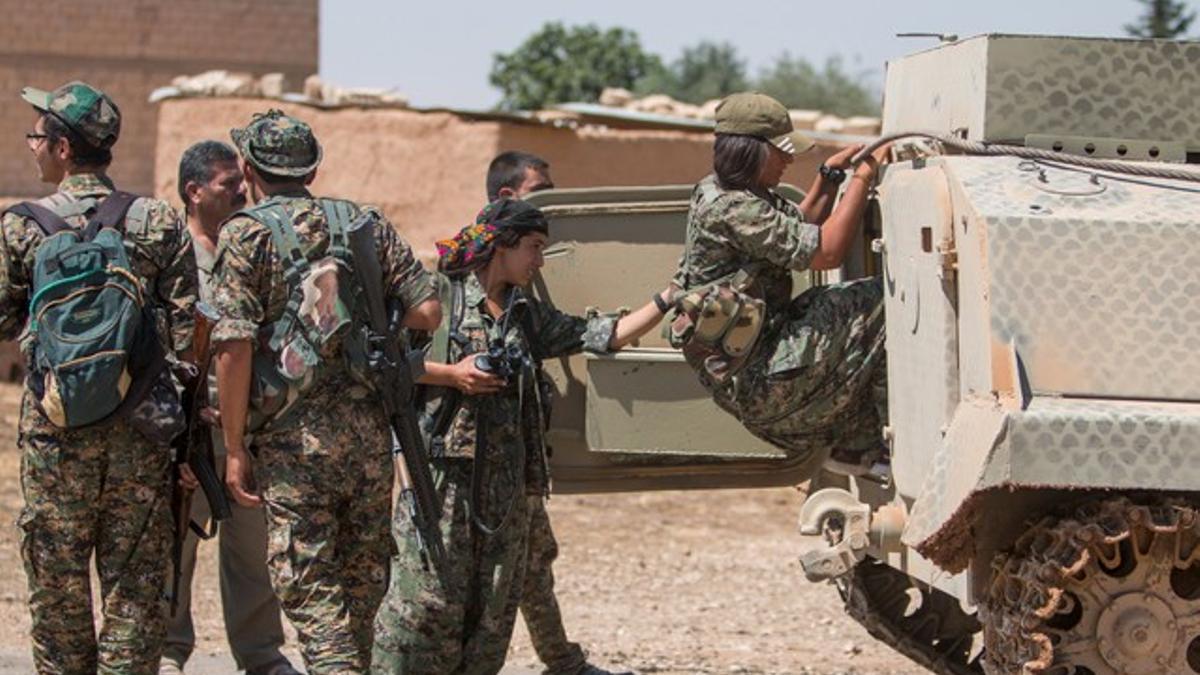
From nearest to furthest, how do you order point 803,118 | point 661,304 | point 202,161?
1. point 661,304
2. point 202,161
3. point 803,118

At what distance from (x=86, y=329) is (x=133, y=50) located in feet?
46.3

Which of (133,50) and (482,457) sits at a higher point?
(133,50)

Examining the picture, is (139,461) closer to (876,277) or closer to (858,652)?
(876,277)

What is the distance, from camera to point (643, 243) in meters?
7.02

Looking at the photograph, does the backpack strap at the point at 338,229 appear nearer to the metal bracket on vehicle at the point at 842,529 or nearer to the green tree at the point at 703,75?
the metal bracket on vehicle at the point at 842,529

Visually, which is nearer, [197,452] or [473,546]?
[197,452]

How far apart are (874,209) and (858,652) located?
2656 millimetres

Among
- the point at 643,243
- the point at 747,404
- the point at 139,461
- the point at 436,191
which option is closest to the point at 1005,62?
the point at 747,404

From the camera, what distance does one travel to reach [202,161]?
22.8ft

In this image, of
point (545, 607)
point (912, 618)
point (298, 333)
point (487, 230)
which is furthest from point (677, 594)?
point (298, 333)

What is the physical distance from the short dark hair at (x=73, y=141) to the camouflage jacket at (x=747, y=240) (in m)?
1.62

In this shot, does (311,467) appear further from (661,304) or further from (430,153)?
(430,153)

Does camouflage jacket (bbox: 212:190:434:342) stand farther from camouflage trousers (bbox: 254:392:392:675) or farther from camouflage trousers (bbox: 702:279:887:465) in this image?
camouflage trousers (bbox: 702:279:887:465)

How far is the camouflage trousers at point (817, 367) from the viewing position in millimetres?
6148
